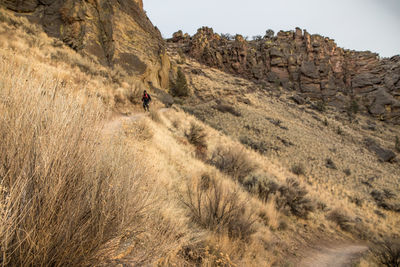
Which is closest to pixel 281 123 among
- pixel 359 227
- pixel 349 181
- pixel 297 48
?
pixel 349 181

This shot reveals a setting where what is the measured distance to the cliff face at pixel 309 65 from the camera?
53.2m

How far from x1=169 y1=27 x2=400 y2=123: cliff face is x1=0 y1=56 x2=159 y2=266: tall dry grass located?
55.1 meters

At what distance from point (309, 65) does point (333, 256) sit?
215 feet

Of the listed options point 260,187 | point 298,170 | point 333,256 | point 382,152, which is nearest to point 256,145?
point 298,170

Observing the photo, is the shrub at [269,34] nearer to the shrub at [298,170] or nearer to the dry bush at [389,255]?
the shrub at [298,170]

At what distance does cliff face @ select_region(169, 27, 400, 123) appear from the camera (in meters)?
53.2

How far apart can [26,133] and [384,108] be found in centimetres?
6741

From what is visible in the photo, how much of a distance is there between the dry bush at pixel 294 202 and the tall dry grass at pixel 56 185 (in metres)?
6.35

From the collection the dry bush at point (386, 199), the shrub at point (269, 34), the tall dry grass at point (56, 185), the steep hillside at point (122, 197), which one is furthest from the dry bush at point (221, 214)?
the shrub at point (269, 34)

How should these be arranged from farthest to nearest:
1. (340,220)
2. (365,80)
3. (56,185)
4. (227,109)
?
(365,80) < (227,109) < (340,220) < (56,185)

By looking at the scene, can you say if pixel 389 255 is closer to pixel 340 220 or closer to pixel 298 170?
pixel 340 220

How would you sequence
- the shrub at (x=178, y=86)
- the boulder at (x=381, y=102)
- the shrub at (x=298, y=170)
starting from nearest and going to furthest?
1. the shrub at (x=298, y=170)
2. the shrub at (x=178, y=86)
3. the boulder at (x=381, y=102)

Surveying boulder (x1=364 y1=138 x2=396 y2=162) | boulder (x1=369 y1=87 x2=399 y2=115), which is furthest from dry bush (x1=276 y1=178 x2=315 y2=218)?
boulder (x1=369 y1=87 x2=399 y2=115)

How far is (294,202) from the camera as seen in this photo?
278 inches
